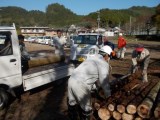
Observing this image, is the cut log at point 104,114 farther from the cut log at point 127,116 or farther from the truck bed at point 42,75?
the truck bed at point 42,75

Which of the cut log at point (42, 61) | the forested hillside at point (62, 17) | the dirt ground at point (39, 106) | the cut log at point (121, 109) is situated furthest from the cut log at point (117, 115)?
the forested hillside at point (62, 17)

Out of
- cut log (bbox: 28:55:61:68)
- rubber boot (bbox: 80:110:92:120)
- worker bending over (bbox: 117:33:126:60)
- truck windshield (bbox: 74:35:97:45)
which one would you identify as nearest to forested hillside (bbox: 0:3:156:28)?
worker bending over (bbox: 117:33:126:60)

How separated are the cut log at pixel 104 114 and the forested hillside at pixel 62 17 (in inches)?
4475

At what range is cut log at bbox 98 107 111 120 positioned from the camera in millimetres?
5227

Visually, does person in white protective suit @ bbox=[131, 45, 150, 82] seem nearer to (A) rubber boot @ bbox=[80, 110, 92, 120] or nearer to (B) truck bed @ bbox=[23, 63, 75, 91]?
(B) truck bed @ bbox=[23, 63, 75, 91]

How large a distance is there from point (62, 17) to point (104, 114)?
174 m

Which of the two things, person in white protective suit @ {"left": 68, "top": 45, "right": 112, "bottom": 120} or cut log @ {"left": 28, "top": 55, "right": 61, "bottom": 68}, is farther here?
cut log @ {"left": 28, "top": 55, "right": 61, "bottom": 68}

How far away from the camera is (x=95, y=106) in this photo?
17.7 ft

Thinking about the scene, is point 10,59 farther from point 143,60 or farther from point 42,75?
point 143,60

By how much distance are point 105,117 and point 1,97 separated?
3.32m

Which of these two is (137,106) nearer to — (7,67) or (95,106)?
(95,106)

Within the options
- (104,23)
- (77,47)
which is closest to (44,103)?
(77,47)

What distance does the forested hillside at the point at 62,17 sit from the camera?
131m

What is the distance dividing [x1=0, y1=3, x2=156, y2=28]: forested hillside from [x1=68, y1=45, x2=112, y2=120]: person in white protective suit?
374 feet
